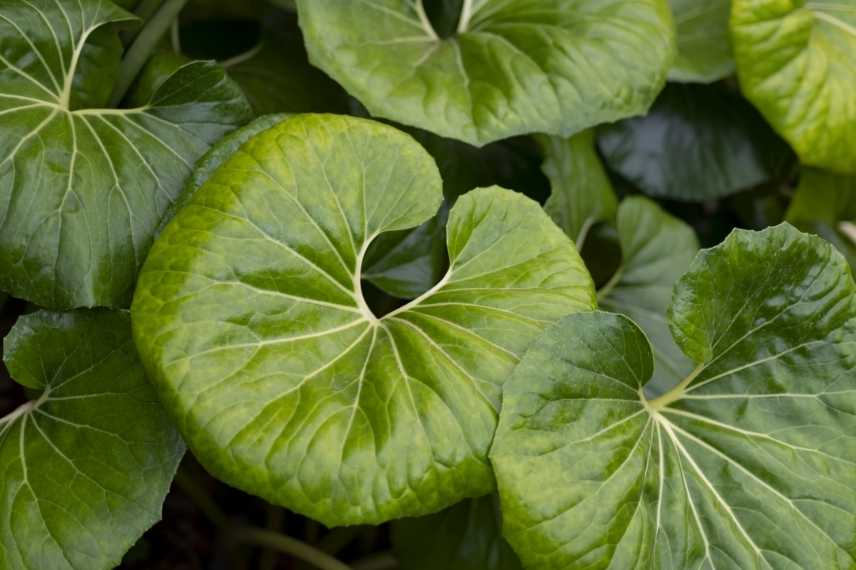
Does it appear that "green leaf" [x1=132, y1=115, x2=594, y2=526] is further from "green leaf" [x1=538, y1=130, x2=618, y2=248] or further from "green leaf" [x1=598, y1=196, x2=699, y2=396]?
"green leaf" [x1=598, y1=196, x2=699, y2=396]

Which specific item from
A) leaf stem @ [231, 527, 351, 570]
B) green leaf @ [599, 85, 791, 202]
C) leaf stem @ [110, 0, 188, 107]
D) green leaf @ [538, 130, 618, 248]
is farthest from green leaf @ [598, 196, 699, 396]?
leaf stem @ [110, 0, 188, 107]

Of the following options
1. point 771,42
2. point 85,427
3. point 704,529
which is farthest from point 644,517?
point 771,42

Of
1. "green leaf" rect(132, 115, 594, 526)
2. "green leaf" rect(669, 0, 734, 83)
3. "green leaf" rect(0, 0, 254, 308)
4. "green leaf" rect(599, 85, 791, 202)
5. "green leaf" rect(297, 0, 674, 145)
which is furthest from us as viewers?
"green leaf" rect(599, 85, 791, 202)

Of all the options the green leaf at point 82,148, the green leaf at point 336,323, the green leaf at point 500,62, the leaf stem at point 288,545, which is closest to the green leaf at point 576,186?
the green leaf at point 500,62

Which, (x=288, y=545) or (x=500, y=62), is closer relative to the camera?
(x=500, y=62)

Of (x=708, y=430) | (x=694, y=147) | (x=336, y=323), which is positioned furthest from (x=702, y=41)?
(x=336, y=323)

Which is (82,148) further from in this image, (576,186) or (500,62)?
(576,186)
